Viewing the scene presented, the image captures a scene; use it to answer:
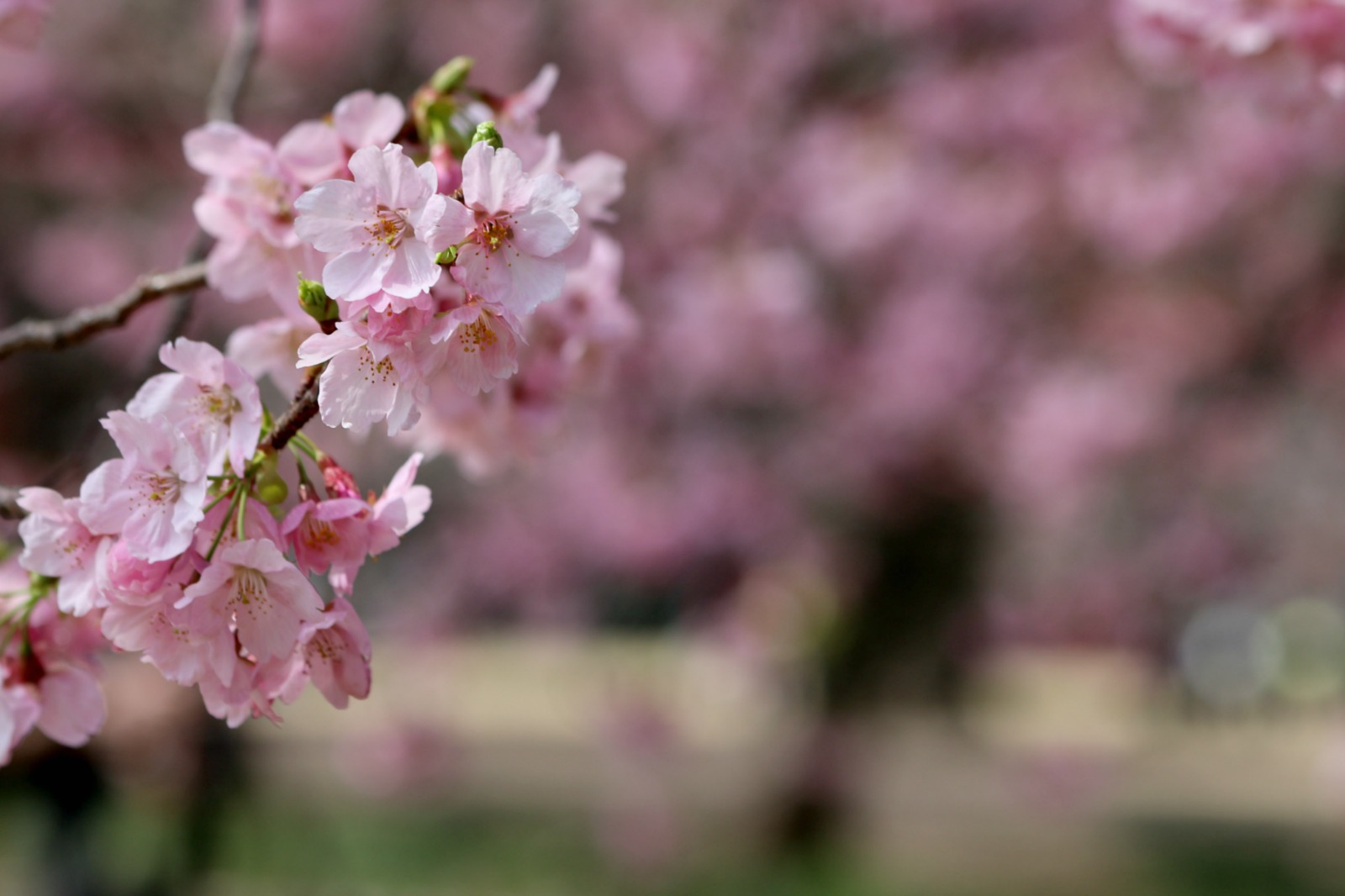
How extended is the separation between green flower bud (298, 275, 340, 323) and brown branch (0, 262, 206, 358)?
0.33 meters

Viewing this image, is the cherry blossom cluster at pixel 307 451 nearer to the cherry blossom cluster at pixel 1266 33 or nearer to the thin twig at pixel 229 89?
the thin twig at pixel 229 89

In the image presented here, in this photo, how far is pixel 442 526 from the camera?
8.24 metres

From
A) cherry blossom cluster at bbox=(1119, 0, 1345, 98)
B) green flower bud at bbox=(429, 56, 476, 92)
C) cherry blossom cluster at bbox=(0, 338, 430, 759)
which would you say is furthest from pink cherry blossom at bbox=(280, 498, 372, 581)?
cherry blossom cluster at bbox=(1119, 0, 1345, 98)

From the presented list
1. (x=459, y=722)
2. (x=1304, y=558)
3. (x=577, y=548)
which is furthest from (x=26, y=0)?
(x=1304, y=558)

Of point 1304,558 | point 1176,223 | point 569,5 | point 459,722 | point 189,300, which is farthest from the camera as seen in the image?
point 1304,558

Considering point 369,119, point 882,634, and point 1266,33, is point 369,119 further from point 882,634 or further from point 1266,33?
point 882,634

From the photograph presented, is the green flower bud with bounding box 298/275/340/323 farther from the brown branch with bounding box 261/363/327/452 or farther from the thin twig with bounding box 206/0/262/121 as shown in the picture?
the thin twig with bounding box 206/0/262/121

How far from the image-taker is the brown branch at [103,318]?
1181 millimetres

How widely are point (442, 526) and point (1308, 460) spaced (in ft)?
25.2

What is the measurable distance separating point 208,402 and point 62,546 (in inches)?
6.7

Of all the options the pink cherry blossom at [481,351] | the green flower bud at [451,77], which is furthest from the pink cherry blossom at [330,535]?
the green flower bud at [451,77]

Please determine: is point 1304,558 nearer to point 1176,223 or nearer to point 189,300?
Answer: point 1176,223

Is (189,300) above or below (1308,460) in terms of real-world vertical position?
below

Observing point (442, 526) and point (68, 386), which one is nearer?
point (68, 386)
